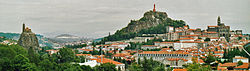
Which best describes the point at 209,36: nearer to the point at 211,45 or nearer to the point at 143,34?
the point at 211,45

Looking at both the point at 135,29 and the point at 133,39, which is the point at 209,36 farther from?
the point at 135,29

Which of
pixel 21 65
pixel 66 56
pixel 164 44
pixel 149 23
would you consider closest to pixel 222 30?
pixel 164 44

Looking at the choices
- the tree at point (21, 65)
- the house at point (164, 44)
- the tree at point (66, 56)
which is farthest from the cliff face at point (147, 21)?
the tree at point (21, 65)

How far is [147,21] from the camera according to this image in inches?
5423

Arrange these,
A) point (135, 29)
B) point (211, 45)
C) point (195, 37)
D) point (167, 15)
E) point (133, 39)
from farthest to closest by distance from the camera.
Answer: point (167, 15), point (135, 29), point (133, 39), point (195, 37), point (211, 45)

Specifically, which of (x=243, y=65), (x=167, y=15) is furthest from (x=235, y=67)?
(x=167, y=15)

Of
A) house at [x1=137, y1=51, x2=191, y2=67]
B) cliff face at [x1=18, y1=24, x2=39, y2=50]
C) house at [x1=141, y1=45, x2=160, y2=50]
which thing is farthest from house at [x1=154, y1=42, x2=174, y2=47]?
cliff face at [x1=18, y1=24, x2=39, y2=50]

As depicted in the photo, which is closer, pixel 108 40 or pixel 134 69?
pixel 134 69

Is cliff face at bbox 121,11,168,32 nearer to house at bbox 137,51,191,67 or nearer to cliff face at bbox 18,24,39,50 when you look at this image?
cliff face at bbox 18,24,39,50

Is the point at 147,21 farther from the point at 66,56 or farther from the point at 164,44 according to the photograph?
the point at 66,56

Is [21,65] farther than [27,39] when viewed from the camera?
No

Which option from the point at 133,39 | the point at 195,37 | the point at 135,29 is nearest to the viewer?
the point at 195,37

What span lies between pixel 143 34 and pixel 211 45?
3154cm

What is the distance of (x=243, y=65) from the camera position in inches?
1934
